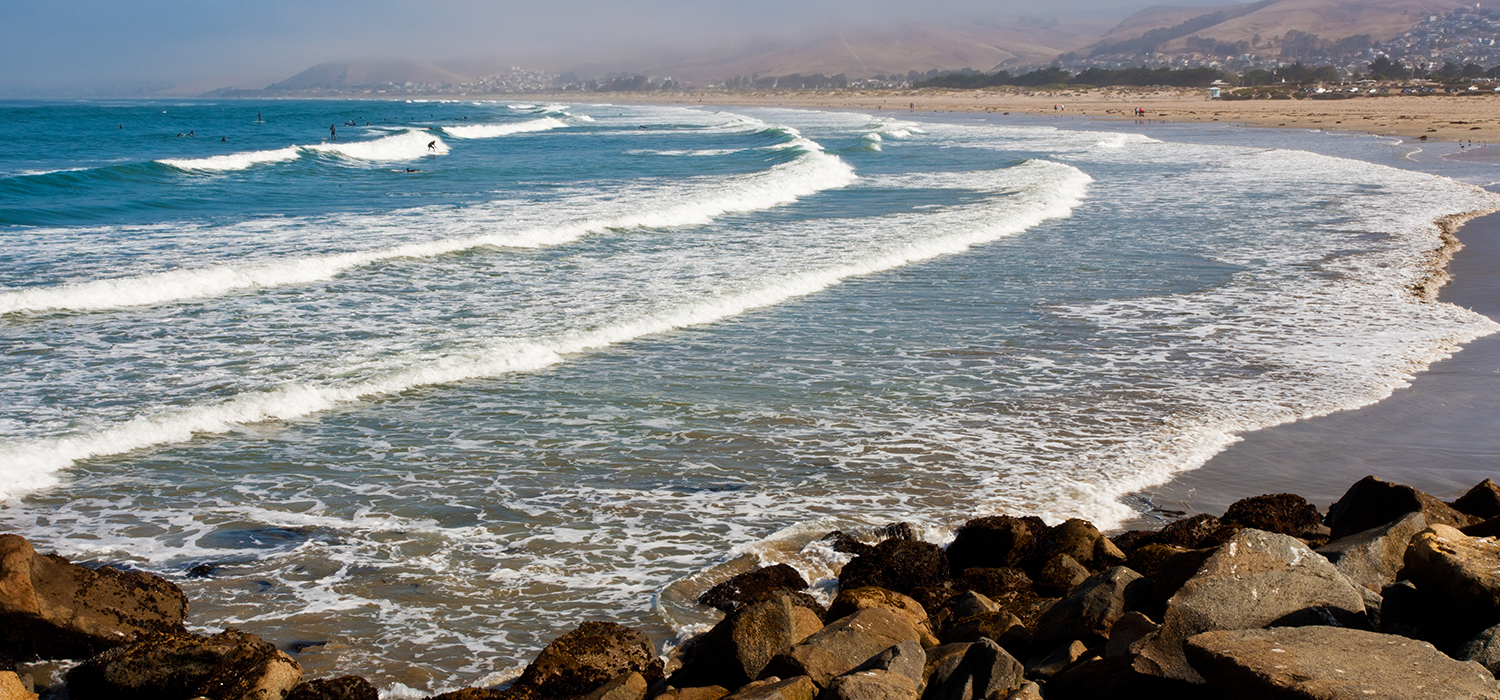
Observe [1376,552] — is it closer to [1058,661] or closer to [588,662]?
[1058,661]

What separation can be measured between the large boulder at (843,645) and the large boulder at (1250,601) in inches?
42.5

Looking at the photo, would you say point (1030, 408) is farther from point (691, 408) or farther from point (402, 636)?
point (402, 636)

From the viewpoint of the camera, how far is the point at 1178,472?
741cm

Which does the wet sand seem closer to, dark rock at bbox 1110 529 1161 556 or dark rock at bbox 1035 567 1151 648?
dark rock at bbox 1110 529 1161 556

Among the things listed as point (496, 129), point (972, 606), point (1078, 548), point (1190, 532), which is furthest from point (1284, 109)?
point (972, 606)

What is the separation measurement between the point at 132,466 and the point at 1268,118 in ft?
228

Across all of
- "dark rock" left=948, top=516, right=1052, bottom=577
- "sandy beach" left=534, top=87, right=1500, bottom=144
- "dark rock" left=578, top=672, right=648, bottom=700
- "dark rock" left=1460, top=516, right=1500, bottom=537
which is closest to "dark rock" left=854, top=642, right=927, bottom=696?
"dark rock" left=578, top=672, right=648, bottom=700

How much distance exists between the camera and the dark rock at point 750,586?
5385mm

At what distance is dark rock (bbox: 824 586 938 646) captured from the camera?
4863 mm

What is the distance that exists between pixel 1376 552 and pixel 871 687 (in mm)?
2767

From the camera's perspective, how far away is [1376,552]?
4789mm

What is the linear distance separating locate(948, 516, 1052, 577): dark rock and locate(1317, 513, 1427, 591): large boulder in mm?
1509

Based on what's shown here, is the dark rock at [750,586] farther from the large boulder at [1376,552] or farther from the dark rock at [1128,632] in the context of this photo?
the large boulder at [1376,552]

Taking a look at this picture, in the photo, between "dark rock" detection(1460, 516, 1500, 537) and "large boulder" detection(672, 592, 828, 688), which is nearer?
"large boulder" detection(672, 592, 828, 688)
